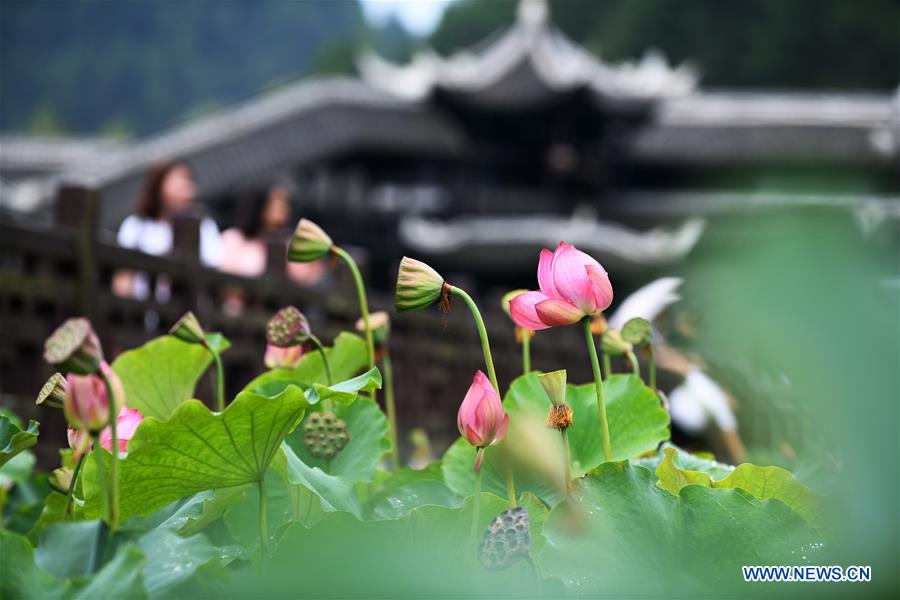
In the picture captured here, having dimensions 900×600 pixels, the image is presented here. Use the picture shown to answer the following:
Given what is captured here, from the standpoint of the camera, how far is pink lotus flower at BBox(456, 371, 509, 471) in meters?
0.39

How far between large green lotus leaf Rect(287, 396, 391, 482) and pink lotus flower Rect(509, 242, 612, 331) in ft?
0.48

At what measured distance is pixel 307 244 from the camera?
1.70 feet

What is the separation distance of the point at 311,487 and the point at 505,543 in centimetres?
14

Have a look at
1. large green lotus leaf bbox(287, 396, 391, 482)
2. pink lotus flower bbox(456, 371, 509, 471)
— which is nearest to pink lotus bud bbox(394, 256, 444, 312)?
pink lotus flower bbox(456, 371, 509, 471)

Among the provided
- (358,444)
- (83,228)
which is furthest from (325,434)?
(83,228)

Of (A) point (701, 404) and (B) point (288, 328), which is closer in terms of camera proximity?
(B) point (288, 328)

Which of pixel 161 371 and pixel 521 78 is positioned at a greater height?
pixel 521 78

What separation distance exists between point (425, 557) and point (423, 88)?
8.66m

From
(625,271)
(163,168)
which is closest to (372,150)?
(625,271)

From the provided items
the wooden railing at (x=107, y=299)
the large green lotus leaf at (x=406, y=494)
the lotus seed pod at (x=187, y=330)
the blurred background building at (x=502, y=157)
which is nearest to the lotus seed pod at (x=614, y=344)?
the large green lotus leaf at (x=406, y=494)

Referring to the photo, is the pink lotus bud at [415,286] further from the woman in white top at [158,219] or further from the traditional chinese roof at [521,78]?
the traditional chinese roof at [521,78]

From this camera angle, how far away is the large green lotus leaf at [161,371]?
0.63 meters

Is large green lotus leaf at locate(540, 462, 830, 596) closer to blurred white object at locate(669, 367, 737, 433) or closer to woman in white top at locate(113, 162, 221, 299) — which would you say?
blurred white object at locate(669, 367, 737, 433)

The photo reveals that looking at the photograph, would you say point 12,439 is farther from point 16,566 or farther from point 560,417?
point 560,417
